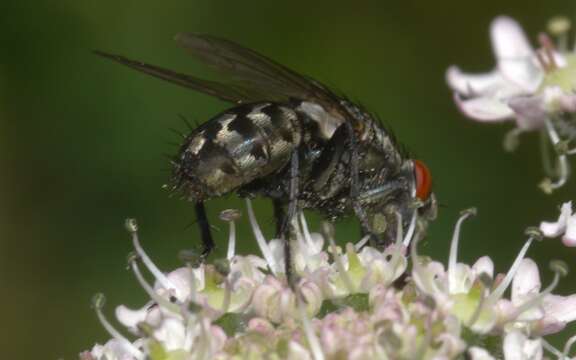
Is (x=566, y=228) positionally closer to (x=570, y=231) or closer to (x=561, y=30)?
(x=570, y=231)

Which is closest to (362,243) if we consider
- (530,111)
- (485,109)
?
(530,111)

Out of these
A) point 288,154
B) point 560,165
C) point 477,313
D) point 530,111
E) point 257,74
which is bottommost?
point 477,313

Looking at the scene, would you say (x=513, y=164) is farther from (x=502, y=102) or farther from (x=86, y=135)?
(x=86, y=135)

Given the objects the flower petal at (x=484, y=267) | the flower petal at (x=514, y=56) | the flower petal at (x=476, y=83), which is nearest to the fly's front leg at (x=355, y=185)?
the flower petal at (x=484, y=267)

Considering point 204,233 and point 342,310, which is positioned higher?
point 204,233

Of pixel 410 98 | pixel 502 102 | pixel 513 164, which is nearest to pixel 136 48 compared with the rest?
pixel 410 98

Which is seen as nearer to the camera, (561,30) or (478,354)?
(478,354)

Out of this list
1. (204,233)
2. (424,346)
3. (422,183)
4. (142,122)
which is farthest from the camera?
(142,122)
